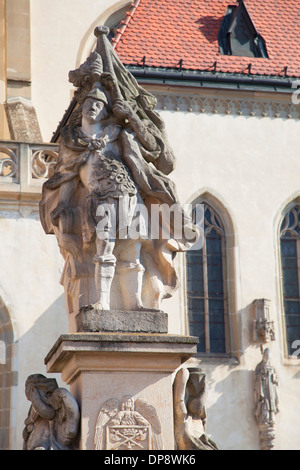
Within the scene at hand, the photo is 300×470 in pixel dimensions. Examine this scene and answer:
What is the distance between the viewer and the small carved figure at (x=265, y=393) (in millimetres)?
17344

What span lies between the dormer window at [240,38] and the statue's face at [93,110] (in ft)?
43.0

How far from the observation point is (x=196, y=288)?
59.4 feet

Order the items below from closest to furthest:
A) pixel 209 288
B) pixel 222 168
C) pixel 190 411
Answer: pixel 190 411 → pixel 209 288 → pixel 222 168

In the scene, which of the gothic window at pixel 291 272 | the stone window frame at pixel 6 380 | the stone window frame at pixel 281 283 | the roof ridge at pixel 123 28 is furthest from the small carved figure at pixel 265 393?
the roof ridge at pixel 123 28

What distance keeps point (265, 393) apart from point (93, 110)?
11034 mm

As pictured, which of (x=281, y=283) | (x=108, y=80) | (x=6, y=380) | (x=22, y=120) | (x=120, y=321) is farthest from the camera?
(x=22, y=120)

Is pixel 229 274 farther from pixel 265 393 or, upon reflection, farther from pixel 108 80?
pixel 108 80

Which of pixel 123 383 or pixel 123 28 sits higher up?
pixel 123 28

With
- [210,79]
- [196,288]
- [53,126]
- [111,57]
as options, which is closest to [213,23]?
[210,79]

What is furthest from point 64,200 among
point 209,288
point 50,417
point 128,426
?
point 209,288

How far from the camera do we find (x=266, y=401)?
17.4m

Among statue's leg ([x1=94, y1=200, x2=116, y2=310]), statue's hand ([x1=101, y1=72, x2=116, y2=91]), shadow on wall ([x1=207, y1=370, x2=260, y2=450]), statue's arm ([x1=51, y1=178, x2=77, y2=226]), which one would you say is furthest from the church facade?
statue's leg ([x1=94, y1=200, x2=116, y2=310])

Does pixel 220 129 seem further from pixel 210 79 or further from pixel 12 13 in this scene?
pixel 12 13

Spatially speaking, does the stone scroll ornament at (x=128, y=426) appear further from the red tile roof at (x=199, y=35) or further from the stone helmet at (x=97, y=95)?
the red tile roof at (x=199, y=35)
